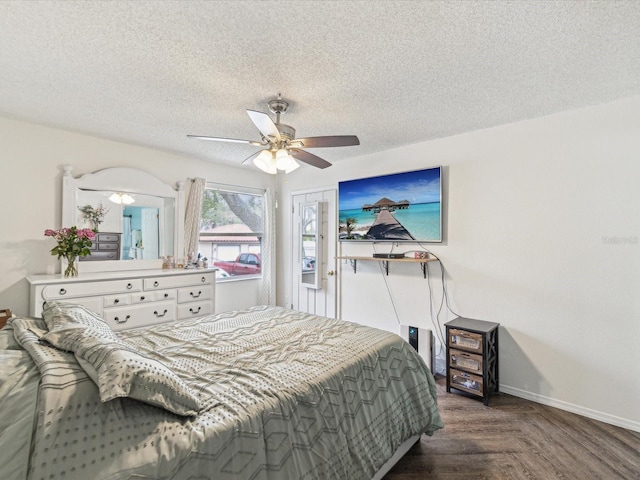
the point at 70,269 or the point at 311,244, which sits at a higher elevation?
the point at 311,244

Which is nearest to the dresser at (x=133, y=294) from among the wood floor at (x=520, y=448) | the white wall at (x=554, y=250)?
the white wall at (x=554, y=250)

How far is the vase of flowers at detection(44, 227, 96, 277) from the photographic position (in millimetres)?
3107

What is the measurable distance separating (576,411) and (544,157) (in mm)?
2170

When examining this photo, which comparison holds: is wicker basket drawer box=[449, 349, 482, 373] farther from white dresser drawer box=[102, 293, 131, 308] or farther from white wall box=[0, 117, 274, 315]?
white wall box=[0, 117, 274, 315]

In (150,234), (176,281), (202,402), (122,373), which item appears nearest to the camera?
(122,373)

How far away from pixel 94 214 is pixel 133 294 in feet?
3.37

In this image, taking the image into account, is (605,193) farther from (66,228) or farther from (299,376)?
(66,228)

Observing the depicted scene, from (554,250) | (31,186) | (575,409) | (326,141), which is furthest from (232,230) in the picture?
(575,409)

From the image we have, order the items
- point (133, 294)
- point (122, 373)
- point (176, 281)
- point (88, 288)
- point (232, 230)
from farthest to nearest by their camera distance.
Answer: point (232, 230) < point (176, 281) < point (133, 294) < point (88, 288) < point (122, 373)

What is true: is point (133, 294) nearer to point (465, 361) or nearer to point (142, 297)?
point (142, 297)

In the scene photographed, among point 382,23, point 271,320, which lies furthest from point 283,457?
point 382,23

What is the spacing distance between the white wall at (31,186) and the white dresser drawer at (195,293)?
124cm

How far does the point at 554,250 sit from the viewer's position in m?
2.76

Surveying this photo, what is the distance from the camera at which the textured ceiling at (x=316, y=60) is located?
1593mm
